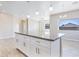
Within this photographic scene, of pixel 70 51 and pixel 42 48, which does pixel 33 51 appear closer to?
pixel 42 48

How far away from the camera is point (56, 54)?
271cm

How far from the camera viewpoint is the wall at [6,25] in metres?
9.24

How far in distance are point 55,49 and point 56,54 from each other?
192 mm

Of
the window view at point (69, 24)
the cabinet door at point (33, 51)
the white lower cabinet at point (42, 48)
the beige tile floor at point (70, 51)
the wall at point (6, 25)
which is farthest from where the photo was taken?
the wall at point (6, 25)

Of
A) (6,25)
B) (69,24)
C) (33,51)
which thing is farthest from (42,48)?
(6,25)

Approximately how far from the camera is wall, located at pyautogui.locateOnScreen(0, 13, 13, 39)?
9242 mm

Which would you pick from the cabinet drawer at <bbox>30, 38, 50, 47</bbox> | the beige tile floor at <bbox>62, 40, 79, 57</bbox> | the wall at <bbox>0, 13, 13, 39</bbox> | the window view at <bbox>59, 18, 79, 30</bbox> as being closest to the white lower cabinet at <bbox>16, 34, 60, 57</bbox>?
the cabinet drawer at <bbox>30, 38, 50, 47</bbox>

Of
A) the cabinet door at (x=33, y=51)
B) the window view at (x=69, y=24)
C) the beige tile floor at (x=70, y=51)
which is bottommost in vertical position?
the beige tile floor at (x=70, y=51)

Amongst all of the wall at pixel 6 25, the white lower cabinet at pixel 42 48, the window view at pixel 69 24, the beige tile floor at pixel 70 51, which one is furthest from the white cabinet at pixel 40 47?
the wall at pixel 6 25

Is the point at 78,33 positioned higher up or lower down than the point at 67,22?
lower down

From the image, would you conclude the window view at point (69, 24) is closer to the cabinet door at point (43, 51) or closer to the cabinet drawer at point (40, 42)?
the cabinet drawer at point (40, 42)

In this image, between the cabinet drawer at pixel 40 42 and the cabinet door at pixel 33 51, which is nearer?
the cabinet drawer at pixel 40 42

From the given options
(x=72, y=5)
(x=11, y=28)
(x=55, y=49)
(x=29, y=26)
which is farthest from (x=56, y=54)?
(x=29, y=26)

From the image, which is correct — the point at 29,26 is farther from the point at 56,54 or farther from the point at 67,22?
the point at 56,54
